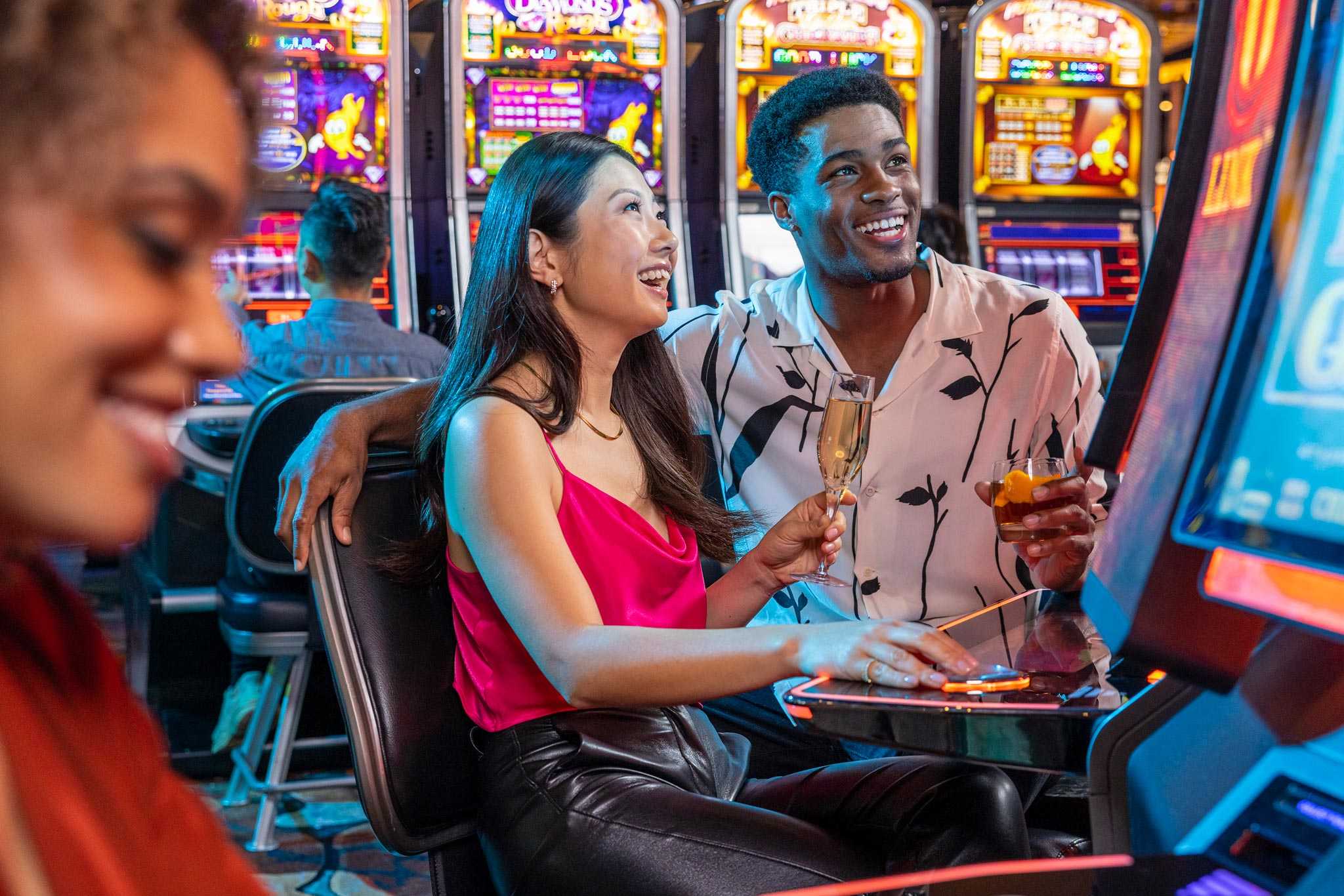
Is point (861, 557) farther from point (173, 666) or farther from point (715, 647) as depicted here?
point (173, 666)

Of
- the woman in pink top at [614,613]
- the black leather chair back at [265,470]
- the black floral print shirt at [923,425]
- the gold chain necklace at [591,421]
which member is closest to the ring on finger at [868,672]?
the woman in pink top at [614,613]

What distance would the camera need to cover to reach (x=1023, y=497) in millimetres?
1440

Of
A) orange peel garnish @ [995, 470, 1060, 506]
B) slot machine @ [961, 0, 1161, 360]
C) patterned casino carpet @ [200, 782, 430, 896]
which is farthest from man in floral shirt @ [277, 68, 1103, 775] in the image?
slot machine @ [961, 0, 1161, 360]

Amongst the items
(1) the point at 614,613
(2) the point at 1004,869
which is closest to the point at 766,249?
(1) the point at 614,613

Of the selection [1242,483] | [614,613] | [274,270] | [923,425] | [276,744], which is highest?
[1242,483]

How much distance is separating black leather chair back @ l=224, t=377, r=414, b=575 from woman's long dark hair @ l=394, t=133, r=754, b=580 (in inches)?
31.9

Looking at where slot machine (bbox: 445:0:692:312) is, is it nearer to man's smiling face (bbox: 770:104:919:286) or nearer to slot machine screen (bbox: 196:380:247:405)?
slot machine screen (bbox: 196:380:247:405)

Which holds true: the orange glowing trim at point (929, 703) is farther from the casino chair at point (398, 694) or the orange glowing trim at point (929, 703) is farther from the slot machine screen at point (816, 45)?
the slot machine screen at point (816, 45)

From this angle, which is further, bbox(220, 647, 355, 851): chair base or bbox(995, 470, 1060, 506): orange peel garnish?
bbox(220, 647, 355, 851): chair base

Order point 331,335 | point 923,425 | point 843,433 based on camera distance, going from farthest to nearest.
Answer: point 331,335
point 923,425
point 843,433

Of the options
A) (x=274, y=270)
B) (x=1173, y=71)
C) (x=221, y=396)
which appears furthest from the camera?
(x=1173, y=71)

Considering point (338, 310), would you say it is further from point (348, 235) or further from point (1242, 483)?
point (1242, 483)

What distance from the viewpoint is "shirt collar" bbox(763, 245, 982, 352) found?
2.13 m

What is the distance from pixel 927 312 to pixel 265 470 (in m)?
1.41
